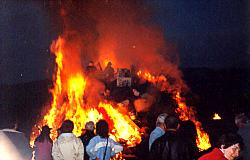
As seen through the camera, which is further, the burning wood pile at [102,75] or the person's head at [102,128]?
the burning wood pile at [102,75]

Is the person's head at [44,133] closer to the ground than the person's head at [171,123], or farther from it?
farther from it

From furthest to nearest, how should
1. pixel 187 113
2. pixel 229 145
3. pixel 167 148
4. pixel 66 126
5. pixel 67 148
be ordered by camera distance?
pixel 187 113
pixel 67 148
pixel 66 126
pixel 167 148
pixel 229 145

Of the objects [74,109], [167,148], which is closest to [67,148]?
[167,148]

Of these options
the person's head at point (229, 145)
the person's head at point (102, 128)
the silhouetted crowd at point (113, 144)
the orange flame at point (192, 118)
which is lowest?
the person's head at point (229, 145)

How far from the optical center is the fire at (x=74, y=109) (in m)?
12.4

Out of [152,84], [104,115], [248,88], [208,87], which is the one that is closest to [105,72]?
[152,84]

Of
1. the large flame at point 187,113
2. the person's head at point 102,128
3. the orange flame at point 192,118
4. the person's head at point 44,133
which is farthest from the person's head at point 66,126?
the orange flame at point 192,118

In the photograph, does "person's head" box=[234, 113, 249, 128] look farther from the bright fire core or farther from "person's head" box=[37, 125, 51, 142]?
the bright fire core

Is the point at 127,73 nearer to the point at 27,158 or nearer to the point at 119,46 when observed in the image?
the point at 119,46

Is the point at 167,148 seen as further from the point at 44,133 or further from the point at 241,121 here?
the point at 44,133

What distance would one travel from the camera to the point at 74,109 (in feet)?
47.4

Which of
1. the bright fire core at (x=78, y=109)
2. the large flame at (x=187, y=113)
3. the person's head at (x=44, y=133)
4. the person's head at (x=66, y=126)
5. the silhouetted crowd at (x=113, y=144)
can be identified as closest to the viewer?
the silhouetted crowd at (x=113, y=144)

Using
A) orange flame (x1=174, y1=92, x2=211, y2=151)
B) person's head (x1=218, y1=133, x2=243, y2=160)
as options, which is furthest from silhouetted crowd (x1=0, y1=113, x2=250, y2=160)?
orange flame (x1=174, y1=92, x2=211, y2=151)

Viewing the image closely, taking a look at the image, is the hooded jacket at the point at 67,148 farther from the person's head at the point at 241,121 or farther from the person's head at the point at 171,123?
the person's head at the point at 241,121
